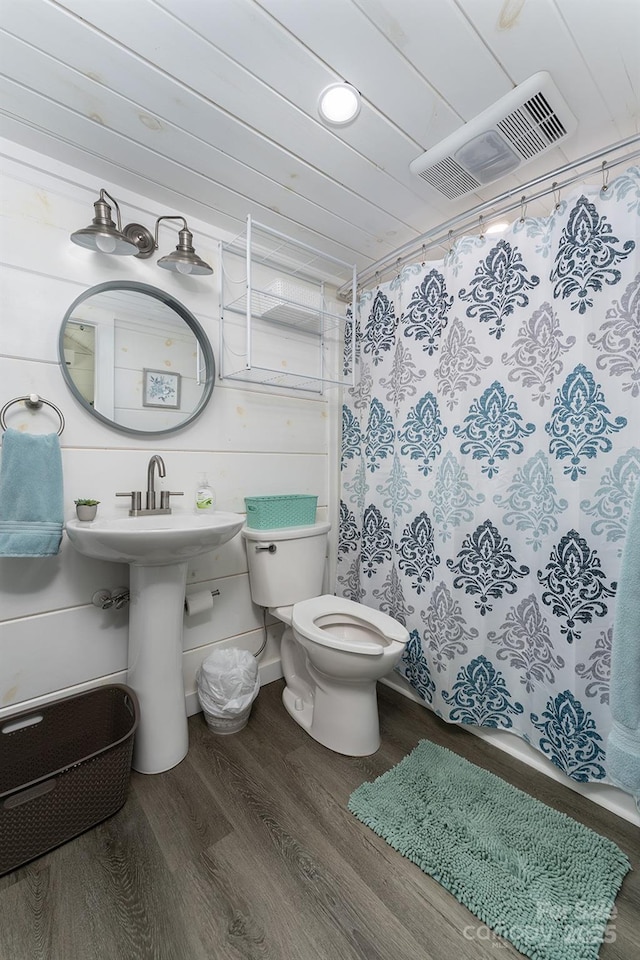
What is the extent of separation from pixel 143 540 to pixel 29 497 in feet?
1.45

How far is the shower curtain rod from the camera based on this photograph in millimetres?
1246

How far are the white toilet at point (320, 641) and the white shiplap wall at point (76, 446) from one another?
207mm

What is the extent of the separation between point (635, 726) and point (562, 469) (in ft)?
2.54

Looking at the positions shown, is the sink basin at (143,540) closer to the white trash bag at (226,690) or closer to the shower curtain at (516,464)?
the white trash bag at (226,690)

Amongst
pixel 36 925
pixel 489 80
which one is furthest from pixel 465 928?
pixel 489 80

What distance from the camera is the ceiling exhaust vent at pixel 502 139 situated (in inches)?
44.5

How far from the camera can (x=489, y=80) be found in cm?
110

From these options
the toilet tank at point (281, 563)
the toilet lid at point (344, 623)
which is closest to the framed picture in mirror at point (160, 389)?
the toilet tank at point (281, 563)

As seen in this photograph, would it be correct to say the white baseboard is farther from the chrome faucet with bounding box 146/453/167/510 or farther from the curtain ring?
the curtain ring

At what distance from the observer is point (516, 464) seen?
147 cm

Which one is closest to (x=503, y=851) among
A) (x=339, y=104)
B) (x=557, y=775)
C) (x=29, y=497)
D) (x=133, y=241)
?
(x=557, y=775)

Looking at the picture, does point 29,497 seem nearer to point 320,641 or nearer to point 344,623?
point 320,641

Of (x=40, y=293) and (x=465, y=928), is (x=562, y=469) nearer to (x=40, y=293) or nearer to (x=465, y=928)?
(x=465, y=928)

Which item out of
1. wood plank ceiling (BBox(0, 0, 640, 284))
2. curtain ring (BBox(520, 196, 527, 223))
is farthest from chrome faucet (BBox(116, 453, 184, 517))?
curtain ring (BBox(520, 196, 527, 223))
